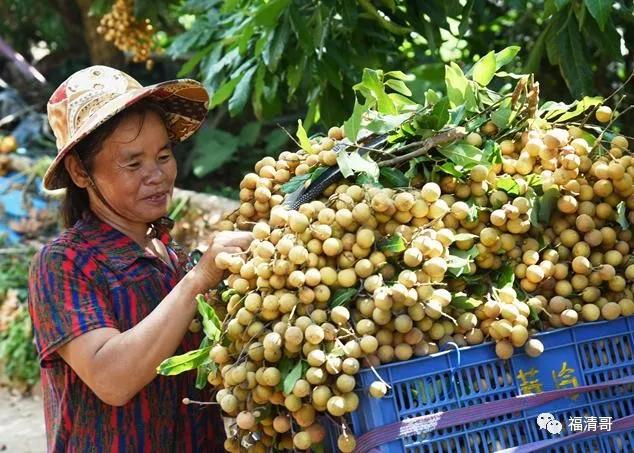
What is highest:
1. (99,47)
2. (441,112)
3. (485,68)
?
(99,47)

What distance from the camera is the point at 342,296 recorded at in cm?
150

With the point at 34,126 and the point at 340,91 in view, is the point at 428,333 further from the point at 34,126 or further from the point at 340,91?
the point at 34,126

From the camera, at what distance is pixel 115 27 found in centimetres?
527

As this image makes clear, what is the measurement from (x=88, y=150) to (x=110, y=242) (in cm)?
21

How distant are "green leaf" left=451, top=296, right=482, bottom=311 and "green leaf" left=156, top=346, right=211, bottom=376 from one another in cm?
46

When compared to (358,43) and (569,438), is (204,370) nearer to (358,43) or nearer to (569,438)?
(569,438)

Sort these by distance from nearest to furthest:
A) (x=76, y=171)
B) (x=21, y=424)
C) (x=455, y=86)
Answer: (x=455, y=86) < (x=76, y=171) < (x=21, y=424)

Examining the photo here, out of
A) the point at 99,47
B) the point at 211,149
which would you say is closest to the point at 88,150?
the point at 211,149

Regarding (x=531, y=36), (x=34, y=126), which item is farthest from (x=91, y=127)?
(x=34, y=126)

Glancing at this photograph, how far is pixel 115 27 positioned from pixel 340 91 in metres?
2.92

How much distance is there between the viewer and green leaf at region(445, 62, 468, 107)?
172cm

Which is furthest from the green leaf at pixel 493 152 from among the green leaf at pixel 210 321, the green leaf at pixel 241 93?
the green leaf at pixel 241 93

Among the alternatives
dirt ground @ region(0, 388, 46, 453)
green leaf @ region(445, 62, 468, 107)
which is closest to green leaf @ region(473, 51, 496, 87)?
green leaf @ region(445, 62, 468, 107)

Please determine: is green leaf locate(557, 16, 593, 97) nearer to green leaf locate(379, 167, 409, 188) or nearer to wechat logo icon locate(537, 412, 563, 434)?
green leaf locate(379, 167, 409, 188)
